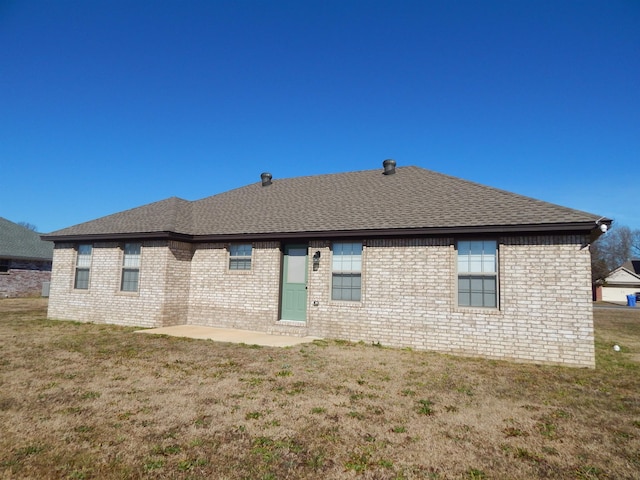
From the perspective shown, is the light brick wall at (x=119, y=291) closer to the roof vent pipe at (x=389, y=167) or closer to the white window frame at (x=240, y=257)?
the white window frame at (x=240, y=257)

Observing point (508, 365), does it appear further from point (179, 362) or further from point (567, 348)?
point (179, 362)

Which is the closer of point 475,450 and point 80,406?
point 475,450

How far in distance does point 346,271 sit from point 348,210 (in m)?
2.06

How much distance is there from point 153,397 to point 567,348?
8273mm

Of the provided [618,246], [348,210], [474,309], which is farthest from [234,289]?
[618,246]

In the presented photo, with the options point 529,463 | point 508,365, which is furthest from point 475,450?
point 508,365

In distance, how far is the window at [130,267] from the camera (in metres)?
13.0

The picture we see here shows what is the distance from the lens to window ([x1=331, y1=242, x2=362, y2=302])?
10.6 metres

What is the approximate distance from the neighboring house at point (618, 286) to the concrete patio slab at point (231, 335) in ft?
150

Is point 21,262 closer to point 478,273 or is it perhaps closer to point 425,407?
point 478,273

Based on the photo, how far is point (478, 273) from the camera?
9250 millimetres

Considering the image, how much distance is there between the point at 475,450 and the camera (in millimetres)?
3988

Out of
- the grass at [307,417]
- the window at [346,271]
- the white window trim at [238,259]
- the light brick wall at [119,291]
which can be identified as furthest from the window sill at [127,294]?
the window at [346,271]

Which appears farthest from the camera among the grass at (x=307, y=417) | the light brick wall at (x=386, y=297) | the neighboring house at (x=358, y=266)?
the neighboring house at (x=358, y=266)
